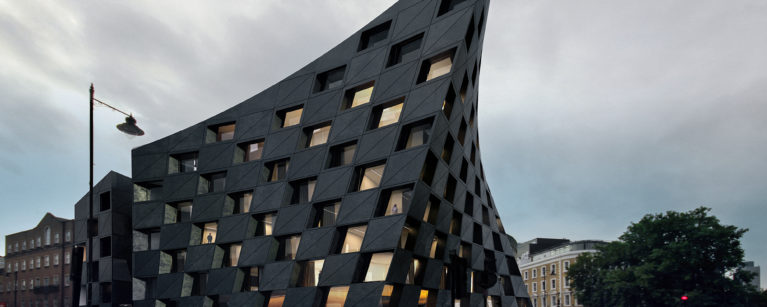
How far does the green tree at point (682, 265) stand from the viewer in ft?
180

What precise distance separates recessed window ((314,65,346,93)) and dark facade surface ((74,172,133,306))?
72.3 ft

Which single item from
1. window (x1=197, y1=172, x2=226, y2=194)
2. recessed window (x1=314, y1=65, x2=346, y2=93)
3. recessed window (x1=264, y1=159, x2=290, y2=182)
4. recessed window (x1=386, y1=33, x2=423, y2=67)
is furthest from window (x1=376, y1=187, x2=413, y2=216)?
window (x1=197, y1=172, x2=226, y2=194)

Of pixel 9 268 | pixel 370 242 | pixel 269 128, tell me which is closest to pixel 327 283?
pixel 370 242

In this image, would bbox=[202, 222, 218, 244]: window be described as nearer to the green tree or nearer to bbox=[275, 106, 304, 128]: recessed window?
bbox=[275, 106, 304, 128]: recessed window

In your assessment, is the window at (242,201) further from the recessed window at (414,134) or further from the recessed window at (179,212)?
the recessed window at (414,134)

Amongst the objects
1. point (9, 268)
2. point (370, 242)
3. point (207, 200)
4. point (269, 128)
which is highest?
point (269, 128)

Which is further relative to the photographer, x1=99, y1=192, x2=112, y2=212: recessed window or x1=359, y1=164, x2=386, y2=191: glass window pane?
x1=99, y1=192, x2=112, y2=212: recessed window

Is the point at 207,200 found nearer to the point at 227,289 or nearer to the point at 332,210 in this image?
the point at 227,289

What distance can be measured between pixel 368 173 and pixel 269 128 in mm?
9234

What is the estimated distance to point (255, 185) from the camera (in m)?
35.1

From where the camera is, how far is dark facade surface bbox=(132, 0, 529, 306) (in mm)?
28719

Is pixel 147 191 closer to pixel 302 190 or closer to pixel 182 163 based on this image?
pixel 182 163

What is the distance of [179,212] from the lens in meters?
39.3

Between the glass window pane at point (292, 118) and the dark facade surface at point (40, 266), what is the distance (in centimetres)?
5476
